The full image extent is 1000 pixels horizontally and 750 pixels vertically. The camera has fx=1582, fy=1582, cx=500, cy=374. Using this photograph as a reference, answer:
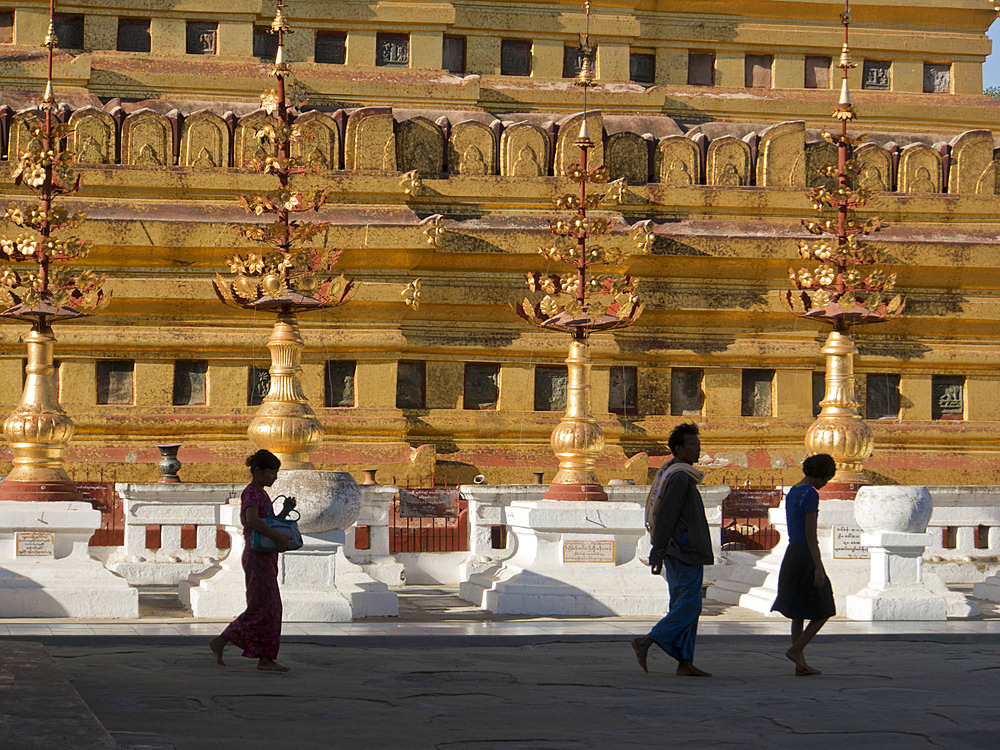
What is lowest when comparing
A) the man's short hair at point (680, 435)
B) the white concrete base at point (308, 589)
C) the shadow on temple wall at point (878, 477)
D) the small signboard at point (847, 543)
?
the white concrete base at point (308, 589)

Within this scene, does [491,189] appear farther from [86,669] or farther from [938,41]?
[86,669]

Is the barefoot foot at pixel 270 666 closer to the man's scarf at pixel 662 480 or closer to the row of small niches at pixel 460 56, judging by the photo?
the man's scarf at pixel 662 480

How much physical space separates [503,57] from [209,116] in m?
6.22

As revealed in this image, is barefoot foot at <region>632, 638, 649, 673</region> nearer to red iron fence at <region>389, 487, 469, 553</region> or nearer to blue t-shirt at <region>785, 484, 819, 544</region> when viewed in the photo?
blue t-shirt at <region>785, 484, 819, 544</region>

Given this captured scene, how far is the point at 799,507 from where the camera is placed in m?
11.5

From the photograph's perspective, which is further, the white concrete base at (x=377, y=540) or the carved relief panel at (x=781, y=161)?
the carved relief panel at (x=781, y=161)

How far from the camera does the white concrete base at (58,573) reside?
15188 millimetres

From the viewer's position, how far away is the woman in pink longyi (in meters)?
11.0

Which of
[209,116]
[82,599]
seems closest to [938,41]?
[209,116]

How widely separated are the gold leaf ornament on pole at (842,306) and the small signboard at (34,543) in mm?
8277

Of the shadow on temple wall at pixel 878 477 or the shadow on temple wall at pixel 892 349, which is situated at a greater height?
the shadow on temple wall at pixel 892 349

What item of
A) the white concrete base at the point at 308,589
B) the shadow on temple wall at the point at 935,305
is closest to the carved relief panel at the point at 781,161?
the shadow on temple wall at the point at 935,305

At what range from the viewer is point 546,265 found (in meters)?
24.5

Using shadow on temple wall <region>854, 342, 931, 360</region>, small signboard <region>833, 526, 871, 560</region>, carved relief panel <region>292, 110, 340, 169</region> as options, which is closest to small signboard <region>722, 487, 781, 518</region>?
small signboard <region>833, 526, 871, 560</region>
